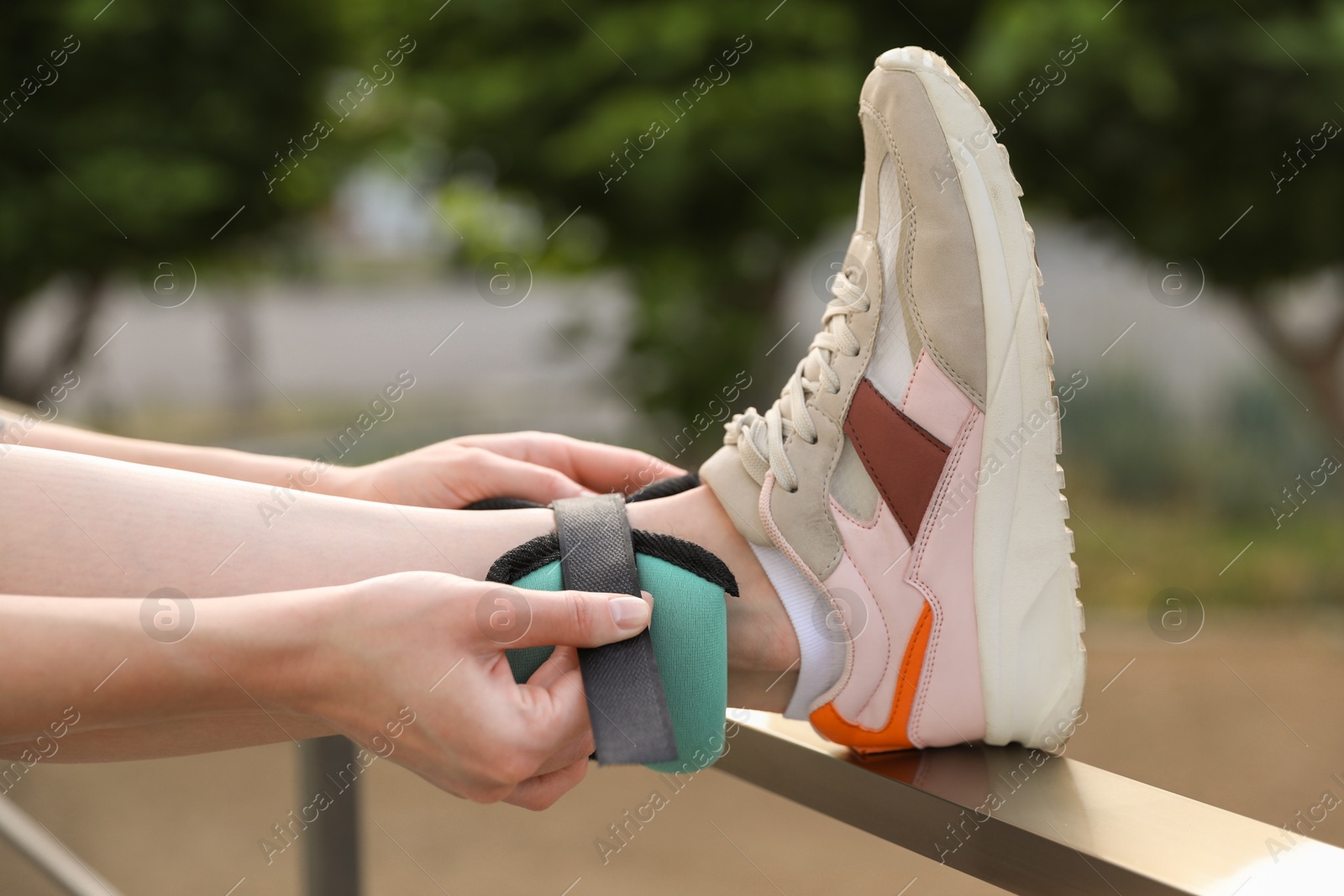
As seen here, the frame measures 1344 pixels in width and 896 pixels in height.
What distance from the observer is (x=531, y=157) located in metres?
2.63

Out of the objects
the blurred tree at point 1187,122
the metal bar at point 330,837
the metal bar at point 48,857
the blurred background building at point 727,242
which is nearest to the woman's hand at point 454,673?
the metal bar at point 330,837

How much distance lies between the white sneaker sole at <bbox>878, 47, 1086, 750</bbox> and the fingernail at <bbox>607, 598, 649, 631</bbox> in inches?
10.1

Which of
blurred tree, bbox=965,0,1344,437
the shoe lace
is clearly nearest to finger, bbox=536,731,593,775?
the shoe lace

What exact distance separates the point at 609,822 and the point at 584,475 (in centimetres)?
145

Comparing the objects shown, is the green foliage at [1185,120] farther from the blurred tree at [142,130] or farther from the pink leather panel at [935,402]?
the blurred tree at [142,130]

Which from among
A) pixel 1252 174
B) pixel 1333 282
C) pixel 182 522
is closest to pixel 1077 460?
pixel 1333 282

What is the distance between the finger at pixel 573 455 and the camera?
97 cm

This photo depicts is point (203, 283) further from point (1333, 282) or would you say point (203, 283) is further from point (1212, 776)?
point (1333, 282)

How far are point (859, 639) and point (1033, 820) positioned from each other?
7.5 inches

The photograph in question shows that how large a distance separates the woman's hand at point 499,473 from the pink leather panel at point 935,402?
0.23 meters

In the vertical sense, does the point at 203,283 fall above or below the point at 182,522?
→ below

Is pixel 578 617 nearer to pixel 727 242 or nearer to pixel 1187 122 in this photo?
pixel 727 242

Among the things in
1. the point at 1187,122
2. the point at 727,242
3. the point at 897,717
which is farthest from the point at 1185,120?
the point at 897,717

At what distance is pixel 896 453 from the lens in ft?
2.48
